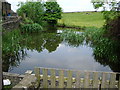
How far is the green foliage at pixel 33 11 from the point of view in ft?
68.6

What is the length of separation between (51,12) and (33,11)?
11.1ft

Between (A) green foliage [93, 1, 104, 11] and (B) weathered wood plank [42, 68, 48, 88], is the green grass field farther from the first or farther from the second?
(B) weathered wood plank [42, 68, 48, 88]

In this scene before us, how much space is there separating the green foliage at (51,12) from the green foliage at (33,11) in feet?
3.98

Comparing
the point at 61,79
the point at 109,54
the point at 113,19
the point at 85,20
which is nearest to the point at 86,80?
the point at 61,79

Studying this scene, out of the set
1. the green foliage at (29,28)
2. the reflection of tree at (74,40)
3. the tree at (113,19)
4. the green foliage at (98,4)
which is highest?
the green foliage at (98,4)

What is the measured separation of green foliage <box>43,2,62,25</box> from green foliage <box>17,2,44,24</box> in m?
1.21

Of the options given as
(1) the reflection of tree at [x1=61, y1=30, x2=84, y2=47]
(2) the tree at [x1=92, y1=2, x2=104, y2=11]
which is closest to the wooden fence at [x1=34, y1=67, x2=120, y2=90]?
(2) the tree at [x1=92, y1=2, x2=104, y2=11]

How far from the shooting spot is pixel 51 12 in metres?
23.6

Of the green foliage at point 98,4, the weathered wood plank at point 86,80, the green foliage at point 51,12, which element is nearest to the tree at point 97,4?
the green foliage at point 98,4

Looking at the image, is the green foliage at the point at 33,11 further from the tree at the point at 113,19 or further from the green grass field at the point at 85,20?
the tree at the point at 113,19

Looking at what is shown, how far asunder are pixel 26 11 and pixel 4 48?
14948 mm

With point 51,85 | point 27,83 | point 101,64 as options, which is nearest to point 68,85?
point 51,85

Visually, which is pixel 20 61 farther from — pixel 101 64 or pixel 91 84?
pixel 91 84

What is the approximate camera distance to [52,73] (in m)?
3.60
